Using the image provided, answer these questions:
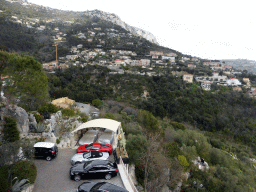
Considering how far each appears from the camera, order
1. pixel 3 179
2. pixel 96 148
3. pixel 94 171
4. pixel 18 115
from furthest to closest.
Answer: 1. pixel 18 115
2. pixel 96 148
3. pixel 94 171
4. pixel 3 179

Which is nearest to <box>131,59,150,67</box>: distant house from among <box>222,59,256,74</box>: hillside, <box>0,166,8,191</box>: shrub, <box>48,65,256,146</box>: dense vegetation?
<box>48,65,256,146</box>: dense vegetation

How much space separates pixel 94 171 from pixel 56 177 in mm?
1861

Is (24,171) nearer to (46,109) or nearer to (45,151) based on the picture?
(45,151)

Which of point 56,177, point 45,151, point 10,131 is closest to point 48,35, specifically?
point 10,131

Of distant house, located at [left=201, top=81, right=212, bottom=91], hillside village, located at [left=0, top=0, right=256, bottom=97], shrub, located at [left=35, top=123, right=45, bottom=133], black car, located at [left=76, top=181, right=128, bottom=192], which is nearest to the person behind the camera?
black car, located at [left=76, top=181, right=128, bottom=192]

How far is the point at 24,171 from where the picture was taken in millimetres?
5676

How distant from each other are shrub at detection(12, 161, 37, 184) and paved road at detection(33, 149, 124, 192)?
845 mm

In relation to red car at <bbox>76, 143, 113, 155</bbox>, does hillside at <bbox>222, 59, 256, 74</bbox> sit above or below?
above

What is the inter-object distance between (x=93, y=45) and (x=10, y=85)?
6762 cm

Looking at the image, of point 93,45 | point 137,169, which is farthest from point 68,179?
point 93,45

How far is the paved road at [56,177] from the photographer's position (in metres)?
6.19

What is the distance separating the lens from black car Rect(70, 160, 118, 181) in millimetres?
6594

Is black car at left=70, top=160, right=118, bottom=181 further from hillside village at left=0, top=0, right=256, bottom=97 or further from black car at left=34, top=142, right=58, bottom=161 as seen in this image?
hillside village at left=0, top=0, right=256, bottom=97

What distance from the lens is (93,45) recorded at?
7700cm
